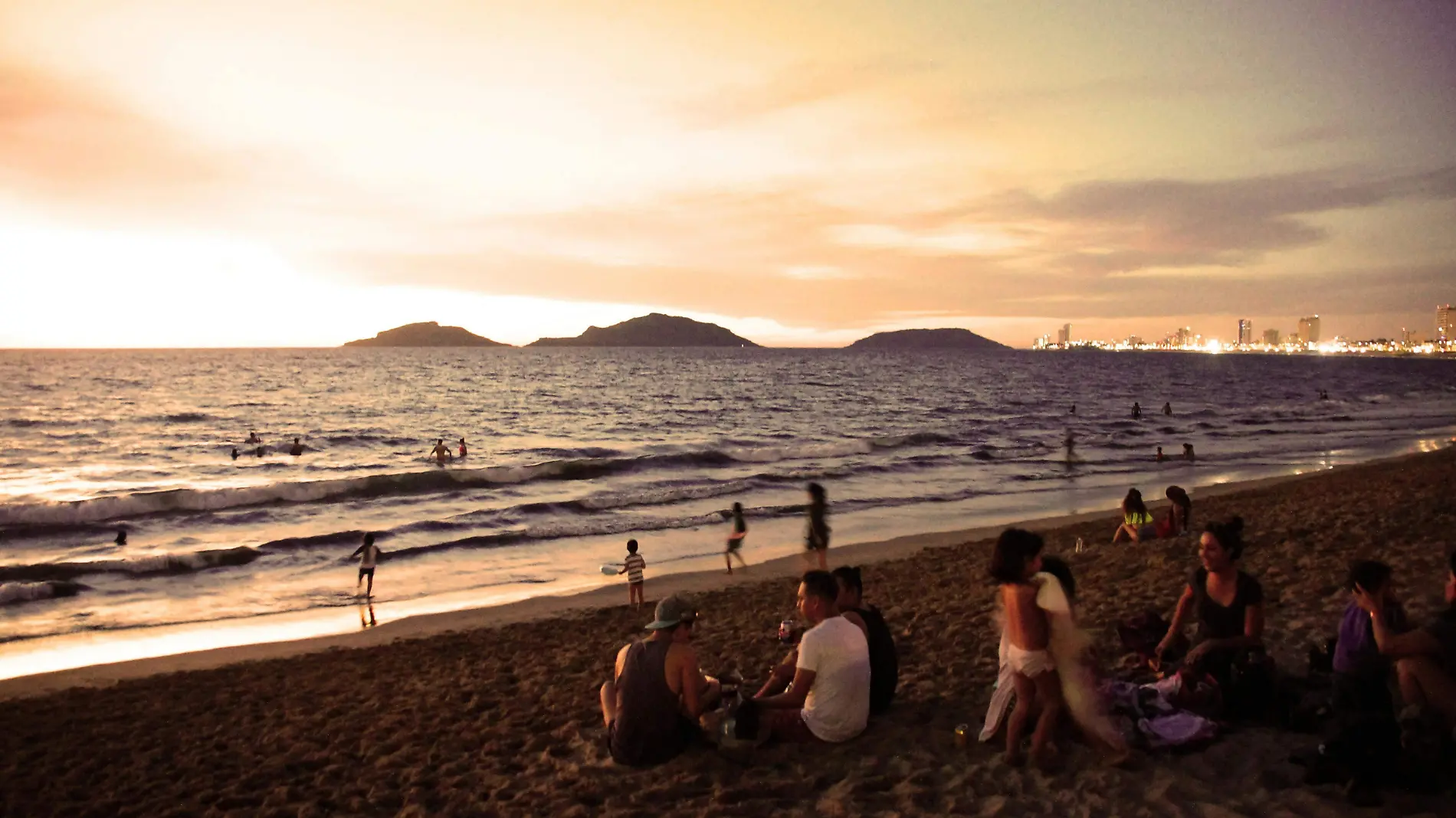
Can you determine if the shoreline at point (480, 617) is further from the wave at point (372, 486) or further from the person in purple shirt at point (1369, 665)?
the person in purple shirt at point (1369, 665)

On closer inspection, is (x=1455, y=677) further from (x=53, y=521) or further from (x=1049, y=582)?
(x=53, y=521)

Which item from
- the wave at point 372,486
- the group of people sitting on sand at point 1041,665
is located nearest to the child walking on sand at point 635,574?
the group of people sitting on sand at point 1041,665

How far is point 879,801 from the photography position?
5461 mm

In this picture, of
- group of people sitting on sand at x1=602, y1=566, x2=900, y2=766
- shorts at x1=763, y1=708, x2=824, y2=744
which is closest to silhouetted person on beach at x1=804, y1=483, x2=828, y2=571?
group of people sitting on sand at x1=602, y1=566, x2=900, y2=766

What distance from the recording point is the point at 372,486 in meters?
28.5

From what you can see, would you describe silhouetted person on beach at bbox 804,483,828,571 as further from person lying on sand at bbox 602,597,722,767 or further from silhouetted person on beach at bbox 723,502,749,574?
person lying on sand at bbox 602,597,722,767

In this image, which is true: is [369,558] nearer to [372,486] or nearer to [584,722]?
[584,722]

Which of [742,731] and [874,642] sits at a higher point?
[874,642]

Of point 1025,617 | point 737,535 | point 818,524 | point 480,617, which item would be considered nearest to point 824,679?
point 1025,617

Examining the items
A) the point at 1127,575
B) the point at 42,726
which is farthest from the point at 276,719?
the point at 1127,575

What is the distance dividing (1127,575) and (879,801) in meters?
7.51

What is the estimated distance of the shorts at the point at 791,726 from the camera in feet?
20.6

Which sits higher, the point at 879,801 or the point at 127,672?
the point at 879,801

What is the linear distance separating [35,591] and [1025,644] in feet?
57.3
